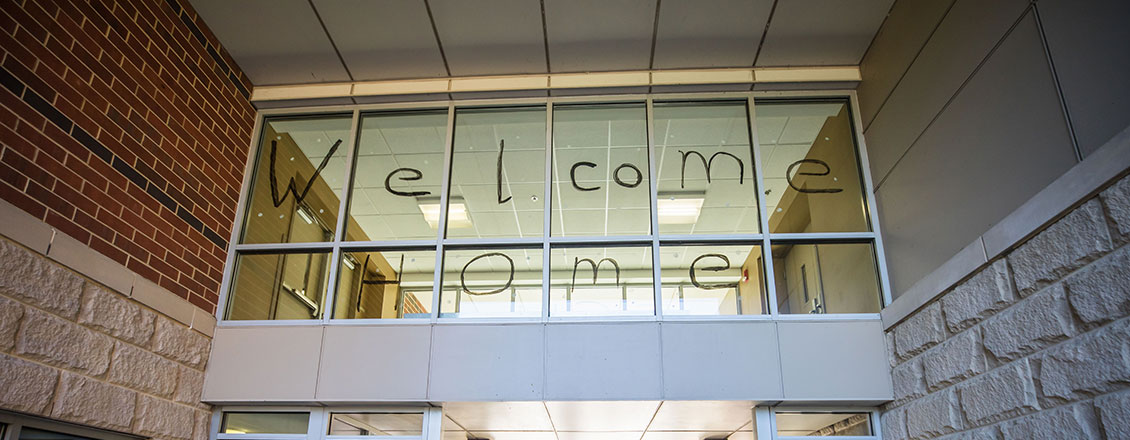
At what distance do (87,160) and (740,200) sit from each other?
446 centimetres

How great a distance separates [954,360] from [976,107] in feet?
4.75

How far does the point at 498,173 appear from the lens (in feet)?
20.1

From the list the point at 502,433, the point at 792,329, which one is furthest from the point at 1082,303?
the point at 502,433

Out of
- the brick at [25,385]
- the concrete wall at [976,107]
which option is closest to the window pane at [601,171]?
the concrete wall at [976,107]

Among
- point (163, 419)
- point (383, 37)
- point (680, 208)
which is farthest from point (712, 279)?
point (163, 419)

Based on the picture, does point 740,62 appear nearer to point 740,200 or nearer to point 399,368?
point 740,200

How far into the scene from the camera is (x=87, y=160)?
424cm

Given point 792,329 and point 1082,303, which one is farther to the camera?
point 792,329

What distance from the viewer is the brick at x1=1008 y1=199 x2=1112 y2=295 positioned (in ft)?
9.79

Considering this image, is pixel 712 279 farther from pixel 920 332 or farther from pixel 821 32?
pixel 821 32

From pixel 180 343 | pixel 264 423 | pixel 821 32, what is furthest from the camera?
pixel 821 32

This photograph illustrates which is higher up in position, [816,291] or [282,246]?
[282,246]

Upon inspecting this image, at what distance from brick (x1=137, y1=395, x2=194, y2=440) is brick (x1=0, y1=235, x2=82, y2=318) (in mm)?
855

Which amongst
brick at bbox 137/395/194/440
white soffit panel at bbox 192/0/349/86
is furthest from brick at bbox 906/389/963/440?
white soffit panel at bbox 192/0/349/86
